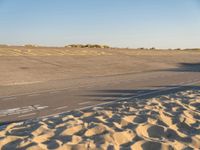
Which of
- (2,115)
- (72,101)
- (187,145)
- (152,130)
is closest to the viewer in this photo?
(187,145)

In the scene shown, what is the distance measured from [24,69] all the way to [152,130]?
29635mm

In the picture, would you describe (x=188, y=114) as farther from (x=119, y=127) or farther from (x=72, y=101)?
(x=72, y=101)

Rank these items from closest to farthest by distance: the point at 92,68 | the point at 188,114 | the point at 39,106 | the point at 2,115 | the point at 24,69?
the point at 188,114
the point at 2,115
the point at 39,106
the point at 24,69
the point at 92,68

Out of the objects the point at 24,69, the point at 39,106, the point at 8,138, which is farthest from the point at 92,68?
the point at 8,138

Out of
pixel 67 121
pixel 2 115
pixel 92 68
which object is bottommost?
pixel 92 68

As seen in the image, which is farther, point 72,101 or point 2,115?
point 72,101

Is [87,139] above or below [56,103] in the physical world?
above

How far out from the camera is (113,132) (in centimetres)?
827

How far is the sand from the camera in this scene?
24.2 feet

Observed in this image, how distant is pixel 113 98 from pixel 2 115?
6.63 m

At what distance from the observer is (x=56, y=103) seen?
16.9m

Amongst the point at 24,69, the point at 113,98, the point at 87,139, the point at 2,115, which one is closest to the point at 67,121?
the point at 87,139

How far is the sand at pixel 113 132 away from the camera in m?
7.37

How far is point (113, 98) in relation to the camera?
18.6 m
